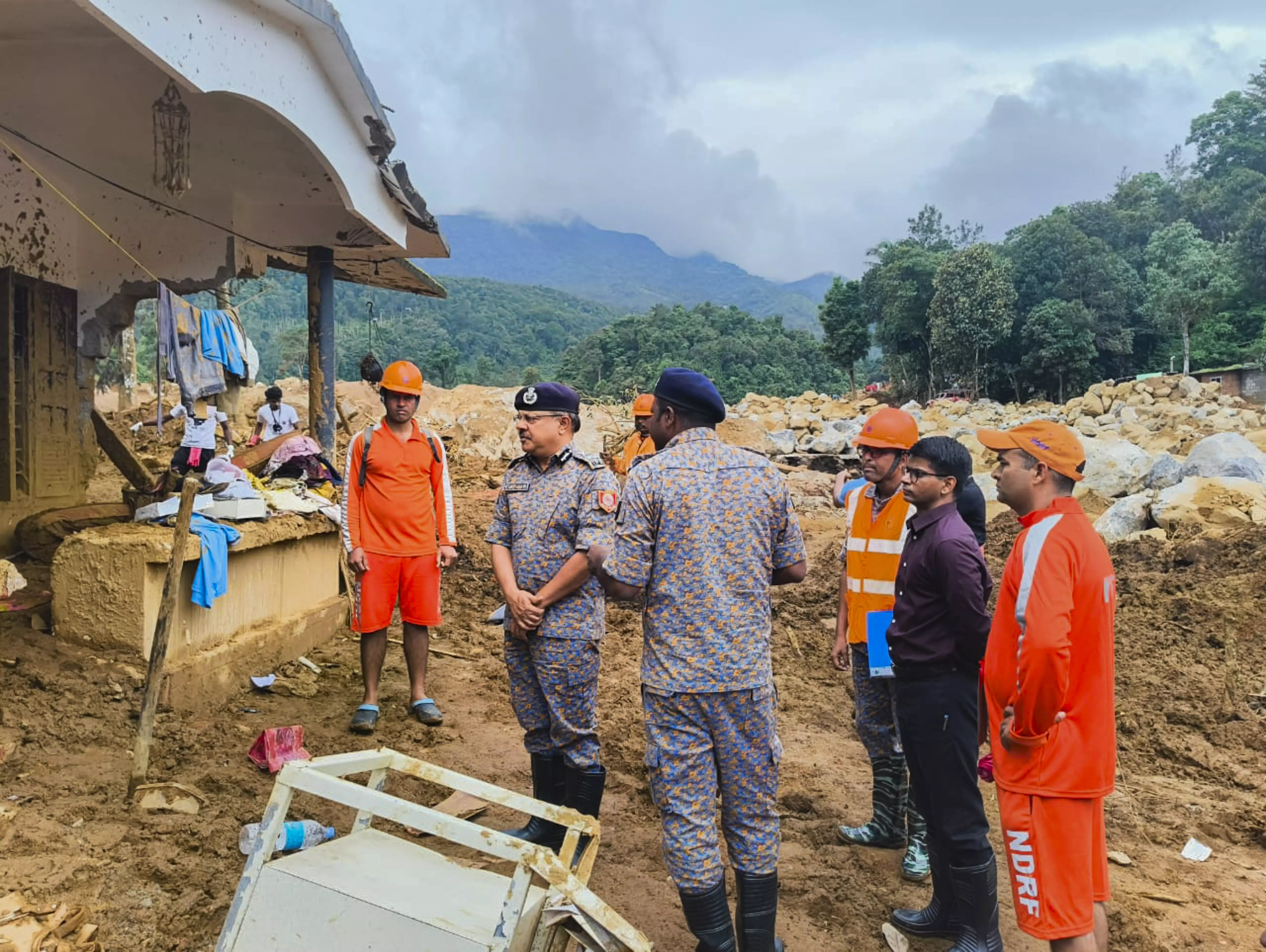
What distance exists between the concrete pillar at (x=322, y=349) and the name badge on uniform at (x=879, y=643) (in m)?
5.29

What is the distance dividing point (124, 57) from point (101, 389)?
1157cm

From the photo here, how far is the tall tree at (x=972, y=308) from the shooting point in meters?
37.9

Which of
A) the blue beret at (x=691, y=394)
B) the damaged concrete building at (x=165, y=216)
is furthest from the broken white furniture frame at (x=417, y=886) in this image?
the damaged concrete building at (x=165, y=216)

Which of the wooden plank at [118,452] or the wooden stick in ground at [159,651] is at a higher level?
the wooden plank at [118,452]

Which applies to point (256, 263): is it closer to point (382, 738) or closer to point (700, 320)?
point (382, 738)

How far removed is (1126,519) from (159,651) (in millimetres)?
10848

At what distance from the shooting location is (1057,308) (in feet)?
123

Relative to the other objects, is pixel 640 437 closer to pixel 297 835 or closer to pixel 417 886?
pixel 297 835

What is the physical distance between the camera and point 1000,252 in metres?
47.2

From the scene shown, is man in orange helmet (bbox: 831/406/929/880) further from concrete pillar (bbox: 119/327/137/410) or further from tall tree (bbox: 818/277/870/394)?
tall tree (bbox: 818/277/870/394)

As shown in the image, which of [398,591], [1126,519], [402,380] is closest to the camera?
[402,380]

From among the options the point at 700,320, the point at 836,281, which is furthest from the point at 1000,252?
the point at 700,320

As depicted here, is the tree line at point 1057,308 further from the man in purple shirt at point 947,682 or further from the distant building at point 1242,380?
the man in purple shirt at point 947,682

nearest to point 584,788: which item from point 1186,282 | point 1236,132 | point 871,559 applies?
point 871,559
